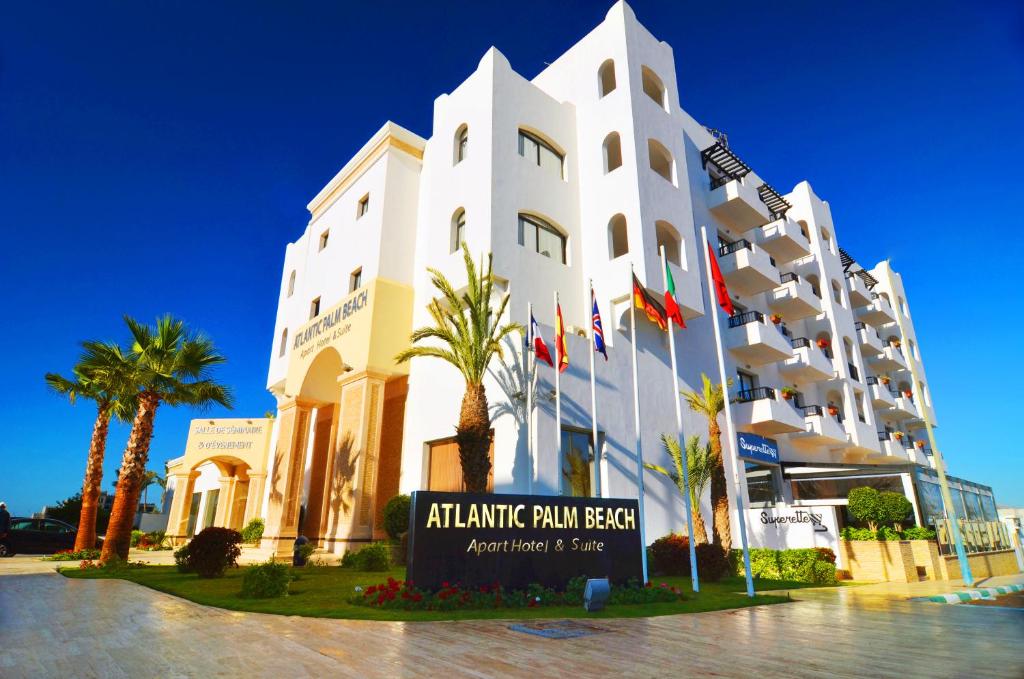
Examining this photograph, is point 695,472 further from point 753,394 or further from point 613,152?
point 613,152

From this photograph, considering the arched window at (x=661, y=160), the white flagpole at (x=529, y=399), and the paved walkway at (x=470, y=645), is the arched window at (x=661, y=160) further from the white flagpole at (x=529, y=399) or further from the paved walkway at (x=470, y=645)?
the paved walkway at (x=470, y=645)

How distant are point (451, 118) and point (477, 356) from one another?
43.1 feet

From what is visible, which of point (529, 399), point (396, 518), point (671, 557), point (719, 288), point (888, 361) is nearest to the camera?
point (719, 288)

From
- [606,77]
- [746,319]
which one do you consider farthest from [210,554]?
[606,77]

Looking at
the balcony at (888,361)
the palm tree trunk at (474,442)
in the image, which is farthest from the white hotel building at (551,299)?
the balcony at (888,361)

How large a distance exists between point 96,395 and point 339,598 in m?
20.2

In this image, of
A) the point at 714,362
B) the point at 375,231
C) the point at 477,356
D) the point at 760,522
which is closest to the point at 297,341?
the point at 375,231

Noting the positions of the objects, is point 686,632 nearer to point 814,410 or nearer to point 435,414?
point 435,414

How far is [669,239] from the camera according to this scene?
26.8m

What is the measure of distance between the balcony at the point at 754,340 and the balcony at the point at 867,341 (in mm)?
14214

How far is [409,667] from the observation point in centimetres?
616

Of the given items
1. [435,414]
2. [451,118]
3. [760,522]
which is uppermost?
[451,118]

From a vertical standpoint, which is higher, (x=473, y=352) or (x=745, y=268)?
(x=745, y=268)

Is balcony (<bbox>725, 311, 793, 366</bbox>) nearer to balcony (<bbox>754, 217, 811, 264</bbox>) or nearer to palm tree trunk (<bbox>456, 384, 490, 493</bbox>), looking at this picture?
balcony (<bbox>754, 217, 811, 264</bbox>)
